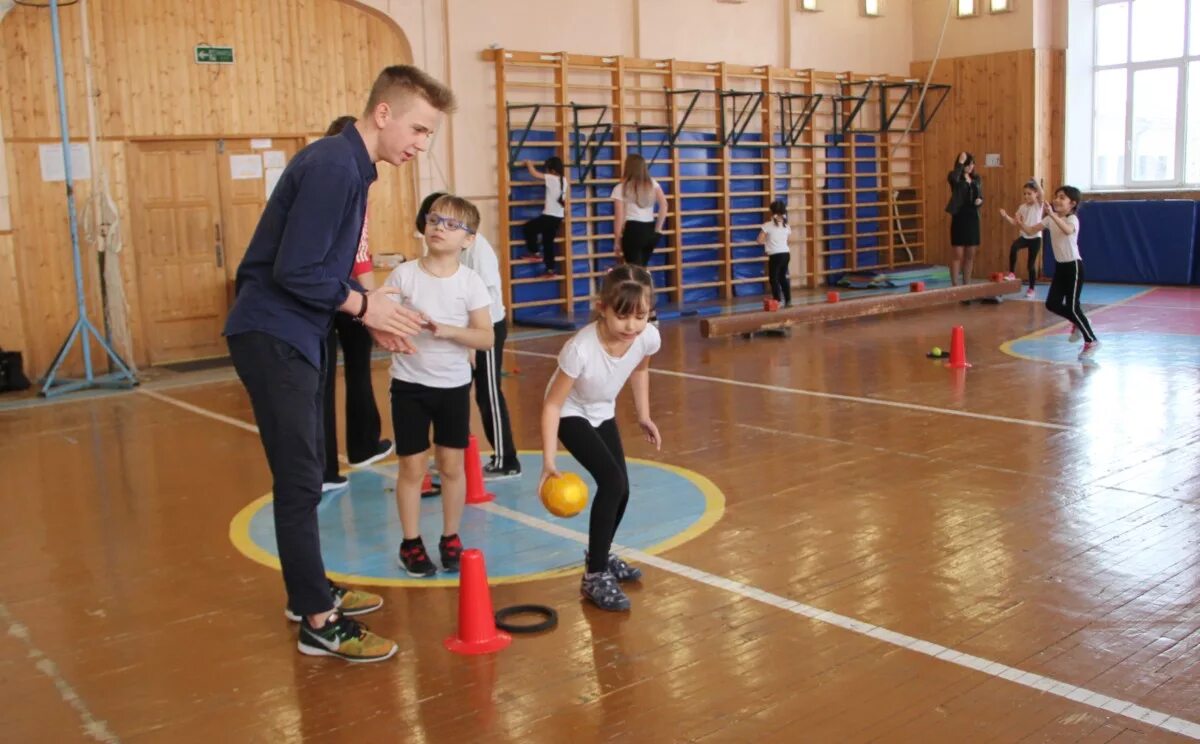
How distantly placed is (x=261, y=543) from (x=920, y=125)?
55.7ft

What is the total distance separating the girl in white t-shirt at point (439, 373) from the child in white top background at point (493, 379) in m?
1.13

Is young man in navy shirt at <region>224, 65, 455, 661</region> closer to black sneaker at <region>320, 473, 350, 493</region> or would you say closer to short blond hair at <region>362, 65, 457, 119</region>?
short blond hair at <region>362, 65, 457, 119</region>

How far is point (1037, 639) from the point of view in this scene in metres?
4.15

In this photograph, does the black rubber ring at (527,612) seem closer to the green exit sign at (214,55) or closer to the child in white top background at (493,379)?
the child in white top background at (493,379)

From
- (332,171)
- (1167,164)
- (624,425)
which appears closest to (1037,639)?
(332,171)

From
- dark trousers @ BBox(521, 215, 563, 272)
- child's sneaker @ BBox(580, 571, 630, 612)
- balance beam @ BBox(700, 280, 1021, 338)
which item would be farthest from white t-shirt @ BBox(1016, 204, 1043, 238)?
child's sneaker @ BBox(580, 571, 630, 612)

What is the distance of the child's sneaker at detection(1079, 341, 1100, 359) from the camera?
10.9m

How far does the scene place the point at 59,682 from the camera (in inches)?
159

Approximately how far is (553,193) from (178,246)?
4656 millimetres

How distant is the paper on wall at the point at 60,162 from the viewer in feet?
37.9

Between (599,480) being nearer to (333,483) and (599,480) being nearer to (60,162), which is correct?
(333,483)

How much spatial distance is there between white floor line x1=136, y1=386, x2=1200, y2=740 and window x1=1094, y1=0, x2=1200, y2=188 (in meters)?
16.4

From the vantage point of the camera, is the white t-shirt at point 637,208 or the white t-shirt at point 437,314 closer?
the white t-shirt at point 437,314

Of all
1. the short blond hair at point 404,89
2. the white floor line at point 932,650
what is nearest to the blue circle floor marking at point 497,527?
the white floor line at point 932,650
